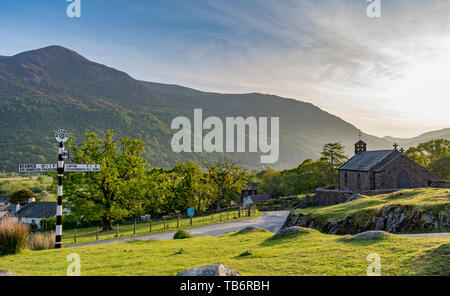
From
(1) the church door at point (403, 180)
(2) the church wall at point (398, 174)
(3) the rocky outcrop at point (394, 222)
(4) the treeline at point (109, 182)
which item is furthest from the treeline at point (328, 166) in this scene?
(3) the rocky outcrop at point (394, 222)

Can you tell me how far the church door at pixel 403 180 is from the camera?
41.1 meters

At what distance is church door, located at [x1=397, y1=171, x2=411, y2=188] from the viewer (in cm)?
4106

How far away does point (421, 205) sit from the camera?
1802cm

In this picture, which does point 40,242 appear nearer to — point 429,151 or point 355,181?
point 355,181

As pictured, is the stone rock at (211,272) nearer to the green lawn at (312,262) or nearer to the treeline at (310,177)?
the green lawn at (312,262)

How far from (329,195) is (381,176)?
7889 millimetres

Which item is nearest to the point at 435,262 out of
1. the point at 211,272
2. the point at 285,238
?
the point at 211,272

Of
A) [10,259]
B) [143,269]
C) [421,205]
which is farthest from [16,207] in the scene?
[421,205]

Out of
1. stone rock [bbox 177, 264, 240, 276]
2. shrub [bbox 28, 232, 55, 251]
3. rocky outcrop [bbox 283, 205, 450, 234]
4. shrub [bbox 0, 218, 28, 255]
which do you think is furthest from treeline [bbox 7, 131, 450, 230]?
stone rock [bbox 177, 264, 240, 276]

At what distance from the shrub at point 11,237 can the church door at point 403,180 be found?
149 ft

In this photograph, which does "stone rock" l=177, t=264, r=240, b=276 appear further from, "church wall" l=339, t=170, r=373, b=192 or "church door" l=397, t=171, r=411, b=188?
"church door" l=397, t=171, r=411, b=188

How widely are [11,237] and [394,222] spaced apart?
21.6 m

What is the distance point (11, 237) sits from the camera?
41.1 ft

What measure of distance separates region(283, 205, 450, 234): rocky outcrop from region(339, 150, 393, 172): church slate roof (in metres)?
24.8
